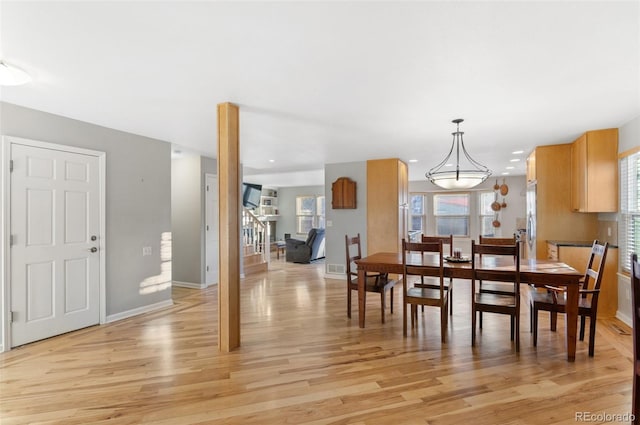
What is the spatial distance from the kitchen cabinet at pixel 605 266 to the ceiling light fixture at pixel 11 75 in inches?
237

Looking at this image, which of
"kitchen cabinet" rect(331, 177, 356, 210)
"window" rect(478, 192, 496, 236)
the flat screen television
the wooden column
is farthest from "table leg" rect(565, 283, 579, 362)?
the flat screen television

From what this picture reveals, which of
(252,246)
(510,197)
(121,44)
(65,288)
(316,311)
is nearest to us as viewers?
(121,44)

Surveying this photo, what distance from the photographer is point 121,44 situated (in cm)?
197

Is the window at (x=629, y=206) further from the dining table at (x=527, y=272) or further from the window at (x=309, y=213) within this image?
the window at (x=309, y=213)

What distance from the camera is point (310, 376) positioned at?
2492 mm

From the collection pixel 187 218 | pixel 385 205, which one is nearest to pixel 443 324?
pixel 385 205

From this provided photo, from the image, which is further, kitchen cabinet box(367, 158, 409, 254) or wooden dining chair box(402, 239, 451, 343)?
kitchen cabinet box(367, 158, 409, 254)

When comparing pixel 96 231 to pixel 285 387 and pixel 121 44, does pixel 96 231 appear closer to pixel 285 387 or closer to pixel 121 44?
pixel 121 44

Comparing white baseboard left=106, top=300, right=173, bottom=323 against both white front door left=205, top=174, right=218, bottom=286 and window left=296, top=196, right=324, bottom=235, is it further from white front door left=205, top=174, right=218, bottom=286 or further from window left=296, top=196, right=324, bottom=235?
window left=296, top=196, right=324, bottom=235

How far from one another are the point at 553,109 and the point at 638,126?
3.80 ft

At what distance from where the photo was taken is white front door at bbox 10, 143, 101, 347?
3.03 metres

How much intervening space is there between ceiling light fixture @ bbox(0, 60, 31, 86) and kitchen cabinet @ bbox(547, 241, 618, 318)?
6.02 meters

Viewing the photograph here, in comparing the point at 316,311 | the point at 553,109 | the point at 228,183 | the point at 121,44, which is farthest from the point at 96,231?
the point at 553,109

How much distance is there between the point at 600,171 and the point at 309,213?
8.88 metres
